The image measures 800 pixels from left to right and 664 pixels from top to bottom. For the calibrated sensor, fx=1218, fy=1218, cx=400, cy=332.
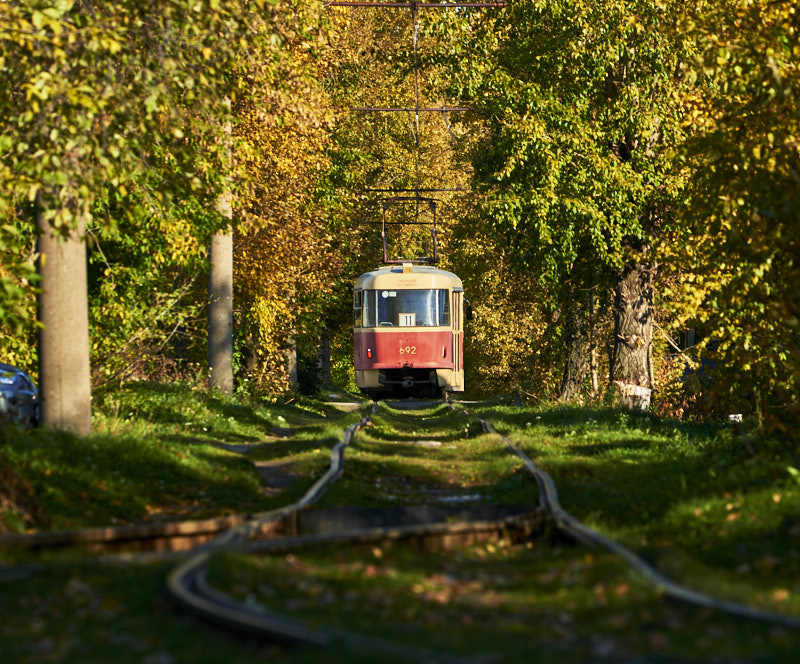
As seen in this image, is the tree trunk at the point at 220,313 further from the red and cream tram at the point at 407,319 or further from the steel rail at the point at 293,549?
the steel rail at the point at 293,549

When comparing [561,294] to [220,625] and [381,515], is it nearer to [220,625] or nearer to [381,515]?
[381,515]

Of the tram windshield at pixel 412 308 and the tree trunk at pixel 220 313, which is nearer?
the tree trunk at pixel 220 313

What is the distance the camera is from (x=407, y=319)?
34219 mm

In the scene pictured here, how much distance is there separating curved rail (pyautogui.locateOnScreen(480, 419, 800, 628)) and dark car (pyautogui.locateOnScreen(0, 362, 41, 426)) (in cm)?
951

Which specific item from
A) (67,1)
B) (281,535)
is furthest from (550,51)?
(281,535)

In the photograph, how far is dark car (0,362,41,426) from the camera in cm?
1839

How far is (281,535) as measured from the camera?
390 inches

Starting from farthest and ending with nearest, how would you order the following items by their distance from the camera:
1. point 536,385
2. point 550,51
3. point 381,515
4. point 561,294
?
point 536,385
point 561,294
point 550,51
point 381,515

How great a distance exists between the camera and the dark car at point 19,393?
724 inches

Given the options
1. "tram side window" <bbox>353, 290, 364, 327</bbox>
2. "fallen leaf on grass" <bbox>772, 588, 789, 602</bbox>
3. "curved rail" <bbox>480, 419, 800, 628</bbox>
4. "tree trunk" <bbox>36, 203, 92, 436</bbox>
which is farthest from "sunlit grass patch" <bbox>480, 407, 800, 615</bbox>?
"tram side window" <bbox>353, 290, 364, 327</bbox>

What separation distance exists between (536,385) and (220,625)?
4330 cm

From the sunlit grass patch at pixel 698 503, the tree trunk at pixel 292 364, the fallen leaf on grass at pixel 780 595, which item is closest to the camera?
the fallen leaf on grass at pixel 780 595

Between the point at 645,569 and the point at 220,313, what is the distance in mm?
21733

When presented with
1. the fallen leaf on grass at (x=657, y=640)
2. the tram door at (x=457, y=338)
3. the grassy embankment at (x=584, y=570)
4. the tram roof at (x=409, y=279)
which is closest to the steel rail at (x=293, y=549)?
the grassy embankment at (x=584, y=570)
